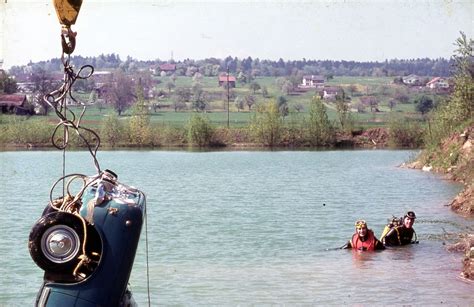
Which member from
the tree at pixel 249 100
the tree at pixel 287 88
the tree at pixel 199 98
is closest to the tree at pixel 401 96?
the tree at pixel 287 88

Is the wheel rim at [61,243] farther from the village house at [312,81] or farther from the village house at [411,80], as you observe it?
the village house at [312,81]

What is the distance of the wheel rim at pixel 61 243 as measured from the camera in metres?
9.91

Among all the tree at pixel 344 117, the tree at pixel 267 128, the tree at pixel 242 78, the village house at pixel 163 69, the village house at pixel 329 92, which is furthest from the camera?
the village house at pixel 163 69

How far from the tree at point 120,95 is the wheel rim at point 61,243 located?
4361 inches

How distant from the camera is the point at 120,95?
121562mm

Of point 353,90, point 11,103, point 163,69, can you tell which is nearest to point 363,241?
point 11,103

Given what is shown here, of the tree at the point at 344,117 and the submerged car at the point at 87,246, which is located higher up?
the submerged car at the point at 87,246

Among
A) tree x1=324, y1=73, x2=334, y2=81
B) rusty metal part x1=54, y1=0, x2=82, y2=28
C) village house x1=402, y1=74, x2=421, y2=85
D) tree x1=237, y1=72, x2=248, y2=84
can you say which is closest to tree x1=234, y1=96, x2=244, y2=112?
tree x1=237, y1=72, x2=248, y2=84

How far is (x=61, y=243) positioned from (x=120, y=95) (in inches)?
4431

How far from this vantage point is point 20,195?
41938 millimetres

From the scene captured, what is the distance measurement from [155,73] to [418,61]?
160 ft

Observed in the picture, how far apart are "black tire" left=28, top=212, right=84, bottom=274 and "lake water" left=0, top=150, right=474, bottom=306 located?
26.2ft

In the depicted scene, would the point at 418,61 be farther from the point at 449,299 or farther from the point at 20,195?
the point at 449,299

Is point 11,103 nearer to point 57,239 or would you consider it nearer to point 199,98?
point 57,239
